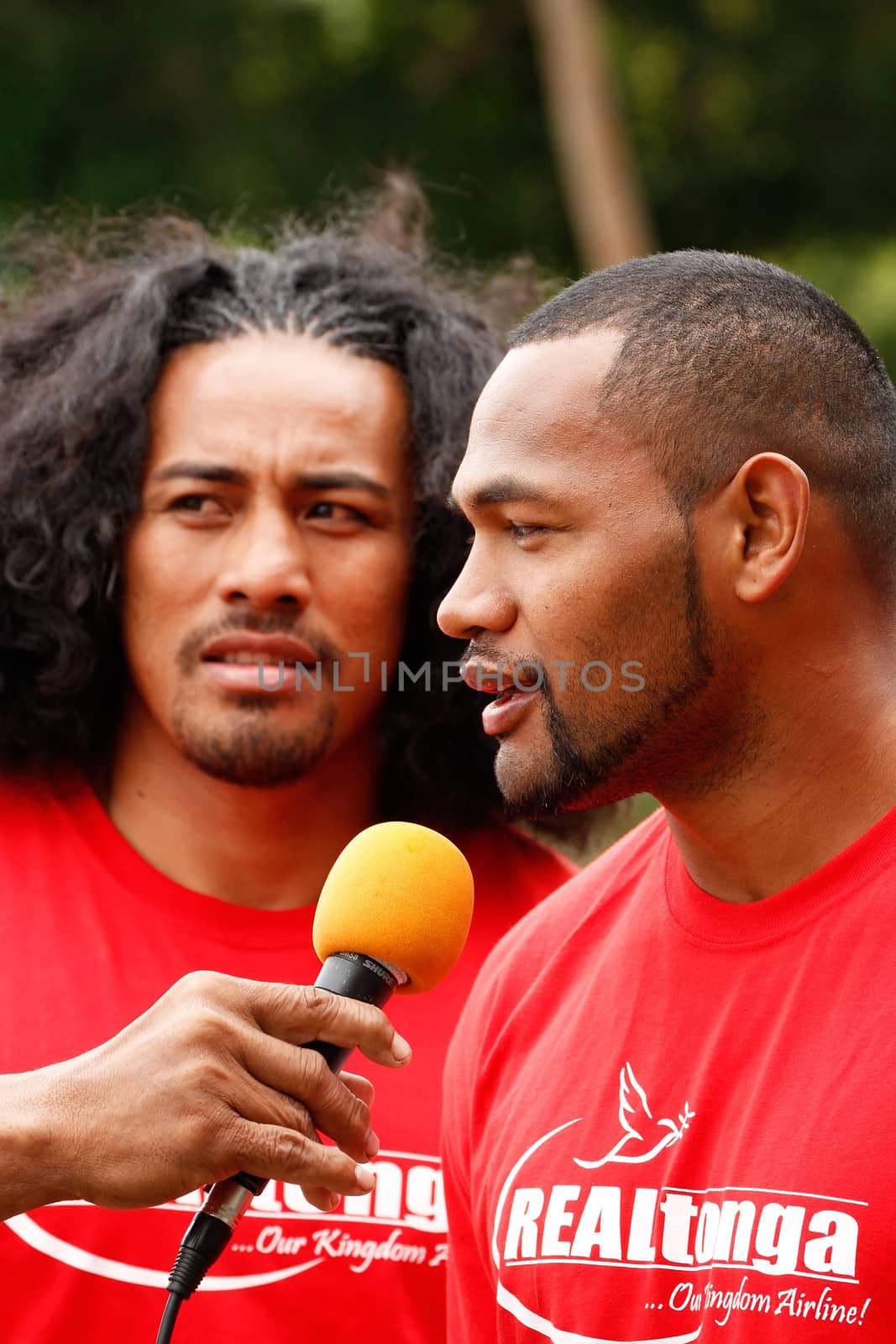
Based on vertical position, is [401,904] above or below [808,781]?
below

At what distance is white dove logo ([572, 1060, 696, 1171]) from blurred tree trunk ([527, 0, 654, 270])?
11338 millimetres

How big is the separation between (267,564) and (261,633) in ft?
0.53

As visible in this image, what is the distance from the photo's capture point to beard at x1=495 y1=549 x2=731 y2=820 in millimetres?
3172

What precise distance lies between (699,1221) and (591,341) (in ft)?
5.05

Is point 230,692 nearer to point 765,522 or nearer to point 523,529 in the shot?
point 523,529

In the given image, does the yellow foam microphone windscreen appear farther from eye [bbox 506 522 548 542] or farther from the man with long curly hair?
the man with long curly hair

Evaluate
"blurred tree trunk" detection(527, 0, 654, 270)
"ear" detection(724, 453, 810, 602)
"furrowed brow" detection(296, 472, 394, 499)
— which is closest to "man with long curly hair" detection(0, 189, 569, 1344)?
"furrowed brow" detection(296, 472, 394, 499)

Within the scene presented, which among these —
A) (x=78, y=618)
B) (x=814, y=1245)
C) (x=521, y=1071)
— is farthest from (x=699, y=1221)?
(x=78, y=618)

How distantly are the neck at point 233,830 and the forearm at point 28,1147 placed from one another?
1.37 m

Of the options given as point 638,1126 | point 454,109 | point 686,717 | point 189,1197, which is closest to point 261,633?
point 189,1197

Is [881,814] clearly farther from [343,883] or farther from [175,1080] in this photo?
[175,1080]

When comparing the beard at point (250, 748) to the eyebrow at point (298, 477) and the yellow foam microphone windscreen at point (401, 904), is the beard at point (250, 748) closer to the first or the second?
the eyebrow at point (298, 477)

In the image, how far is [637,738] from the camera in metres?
3.21

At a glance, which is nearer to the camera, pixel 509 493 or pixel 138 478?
pixel 509 493
